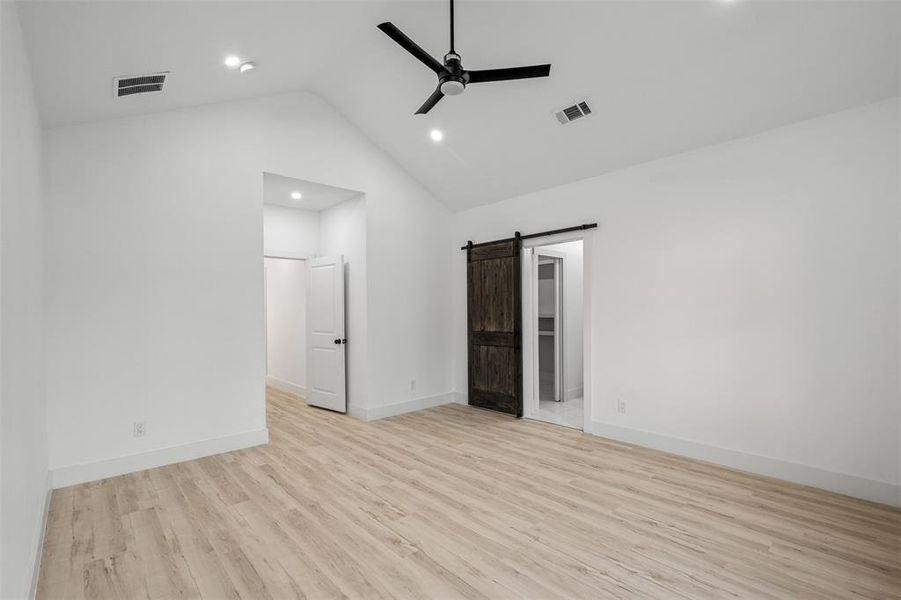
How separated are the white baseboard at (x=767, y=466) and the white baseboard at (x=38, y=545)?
4329 mm

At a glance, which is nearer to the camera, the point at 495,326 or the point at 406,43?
the point at 406,43

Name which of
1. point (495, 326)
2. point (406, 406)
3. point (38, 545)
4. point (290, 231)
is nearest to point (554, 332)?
point (495, 326)

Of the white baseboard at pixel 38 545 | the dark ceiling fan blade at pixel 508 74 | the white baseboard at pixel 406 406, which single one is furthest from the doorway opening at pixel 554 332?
the white baseboard at pixel 38 545

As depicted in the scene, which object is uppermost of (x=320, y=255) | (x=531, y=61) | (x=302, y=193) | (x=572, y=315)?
(x=531, y=61)

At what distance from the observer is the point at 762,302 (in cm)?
352

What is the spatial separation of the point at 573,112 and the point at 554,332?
310 cm

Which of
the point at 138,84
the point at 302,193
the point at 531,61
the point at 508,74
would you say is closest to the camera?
the point at 508,74

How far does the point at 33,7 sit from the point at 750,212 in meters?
4.80

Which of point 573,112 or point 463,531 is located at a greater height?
point 573,112

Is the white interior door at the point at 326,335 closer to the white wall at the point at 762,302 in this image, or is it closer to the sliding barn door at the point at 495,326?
the sliding barn door at the point at 495,326

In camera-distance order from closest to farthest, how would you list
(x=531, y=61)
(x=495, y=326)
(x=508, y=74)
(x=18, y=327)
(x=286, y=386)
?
1. (x=18, y=327)
2. (x=508, y=74)
3. (x=531, y=61)
4. (x=495, y=326)
5. (x=286, y=386)

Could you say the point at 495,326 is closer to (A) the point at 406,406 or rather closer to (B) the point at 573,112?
(A) the point at 406,406

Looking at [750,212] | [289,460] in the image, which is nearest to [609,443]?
[750,212]

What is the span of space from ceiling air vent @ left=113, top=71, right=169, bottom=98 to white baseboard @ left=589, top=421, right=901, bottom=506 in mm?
4948
